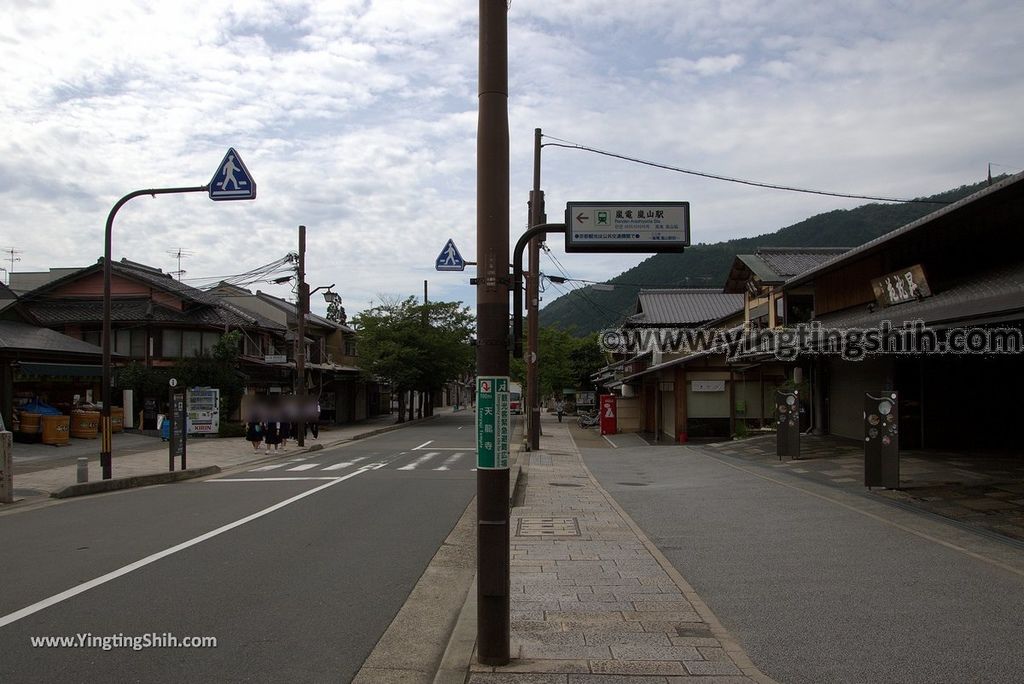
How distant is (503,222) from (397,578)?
14.5ft

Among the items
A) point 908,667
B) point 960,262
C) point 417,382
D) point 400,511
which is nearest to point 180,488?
point 400,511

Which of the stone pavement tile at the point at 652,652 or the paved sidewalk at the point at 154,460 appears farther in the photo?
the paved sidewalk at the point at 154,460

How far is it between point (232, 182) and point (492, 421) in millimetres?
11065

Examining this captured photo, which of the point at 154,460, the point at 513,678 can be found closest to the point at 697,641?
the point at 513,678

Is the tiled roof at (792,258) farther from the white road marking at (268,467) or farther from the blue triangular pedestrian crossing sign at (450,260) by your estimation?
the white road marking at (268,467)

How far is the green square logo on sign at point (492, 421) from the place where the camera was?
5.14 m

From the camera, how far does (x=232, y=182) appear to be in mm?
14414

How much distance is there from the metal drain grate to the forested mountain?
132ft

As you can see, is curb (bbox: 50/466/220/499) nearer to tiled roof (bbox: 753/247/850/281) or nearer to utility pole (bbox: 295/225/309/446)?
utility pole (bbox: 295/225/309/446)

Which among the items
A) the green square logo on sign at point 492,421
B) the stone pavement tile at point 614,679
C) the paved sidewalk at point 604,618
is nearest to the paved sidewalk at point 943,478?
the paved sidewalk at point 604,618

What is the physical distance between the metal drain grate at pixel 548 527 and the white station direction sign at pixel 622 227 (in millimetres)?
5579

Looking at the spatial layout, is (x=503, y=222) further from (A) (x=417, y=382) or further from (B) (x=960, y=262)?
(A) (x=417, y=382)

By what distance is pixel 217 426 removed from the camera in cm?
3203

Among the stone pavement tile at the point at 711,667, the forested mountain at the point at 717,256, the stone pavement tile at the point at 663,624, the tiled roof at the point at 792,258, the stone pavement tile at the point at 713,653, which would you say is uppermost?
the forested mountain at the point at 717,256
